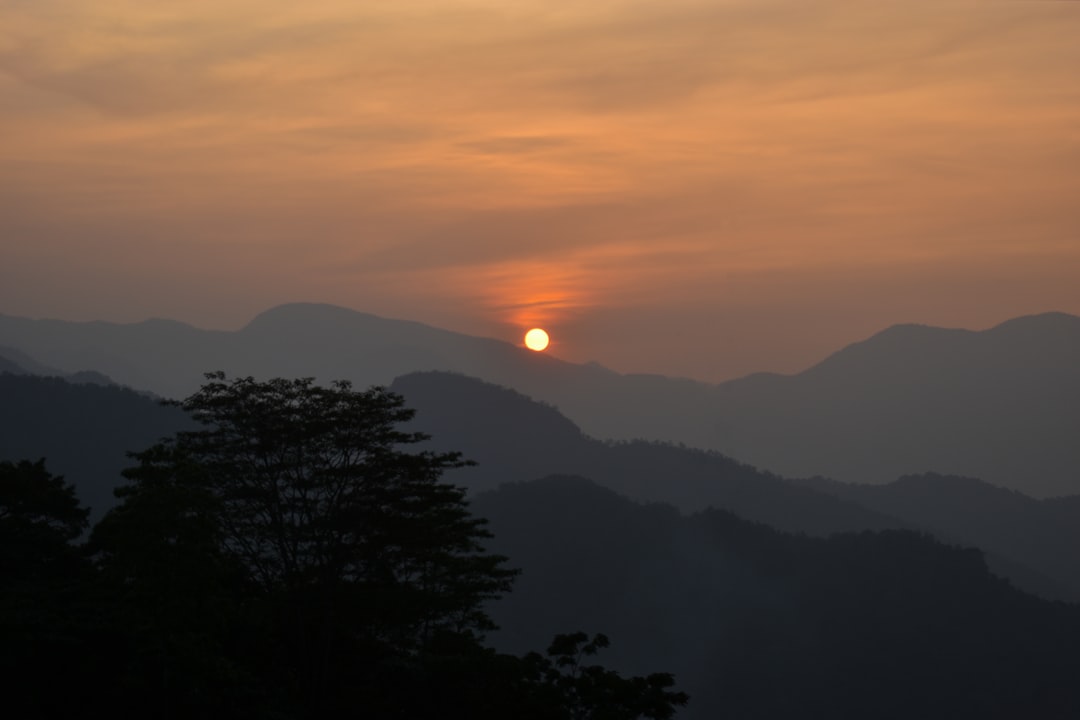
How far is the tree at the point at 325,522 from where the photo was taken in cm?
4347

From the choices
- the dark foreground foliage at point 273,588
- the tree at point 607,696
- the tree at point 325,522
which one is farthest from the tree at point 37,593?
the tree at point 607,696

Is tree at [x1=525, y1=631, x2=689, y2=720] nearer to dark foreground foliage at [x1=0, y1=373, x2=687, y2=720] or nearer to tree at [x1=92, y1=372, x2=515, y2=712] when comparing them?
dark foreground foliage at [x1=0, y1=373, x2=687, y2=720]

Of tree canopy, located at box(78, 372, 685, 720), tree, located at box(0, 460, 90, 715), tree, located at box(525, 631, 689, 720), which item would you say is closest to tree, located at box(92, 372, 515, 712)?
tree canopy, located at box(78, 372, 685, 720)

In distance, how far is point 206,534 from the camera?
117ft

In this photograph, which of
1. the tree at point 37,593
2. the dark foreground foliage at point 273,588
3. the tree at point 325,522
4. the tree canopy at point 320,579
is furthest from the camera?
the tree at point 325,522

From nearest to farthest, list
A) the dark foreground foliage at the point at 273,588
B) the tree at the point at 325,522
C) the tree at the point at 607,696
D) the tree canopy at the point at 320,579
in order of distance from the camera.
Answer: the dark foreground foliage at the point at 273,588
the tree canopy at the point at 320,579
the tree at the point at 607,696
the tree at the point at 325,522

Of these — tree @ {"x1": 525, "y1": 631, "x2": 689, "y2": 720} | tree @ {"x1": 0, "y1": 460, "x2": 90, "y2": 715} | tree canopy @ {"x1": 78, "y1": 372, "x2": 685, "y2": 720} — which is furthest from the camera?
tree @ {"x1": 525, "y1": 631, "x2": 689, "y2": 720}

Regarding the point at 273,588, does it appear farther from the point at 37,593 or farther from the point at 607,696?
the point at 607,696

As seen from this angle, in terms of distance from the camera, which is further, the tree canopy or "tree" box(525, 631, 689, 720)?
"tree" box(525, 631, 689, 720)

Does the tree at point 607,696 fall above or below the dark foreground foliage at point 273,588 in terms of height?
below

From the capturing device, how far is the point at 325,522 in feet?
148

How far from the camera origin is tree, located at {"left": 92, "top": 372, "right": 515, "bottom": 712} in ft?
143

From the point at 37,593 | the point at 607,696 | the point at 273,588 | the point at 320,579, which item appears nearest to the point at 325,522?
the point at 320,579

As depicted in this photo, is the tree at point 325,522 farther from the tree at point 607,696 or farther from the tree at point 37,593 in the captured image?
the tree at point 607,696
